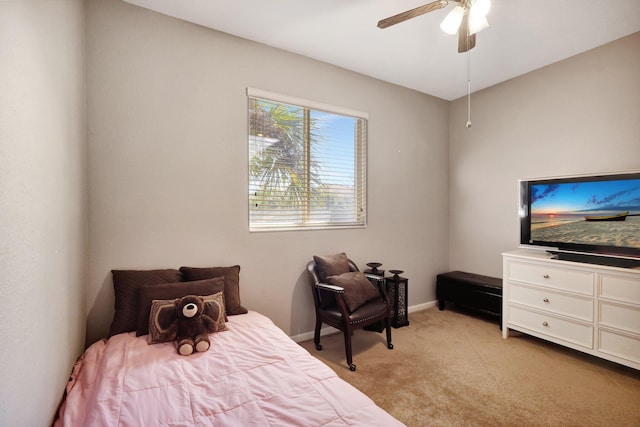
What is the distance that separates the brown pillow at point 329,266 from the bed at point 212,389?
1.03m

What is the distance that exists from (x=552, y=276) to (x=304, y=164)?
257 cm

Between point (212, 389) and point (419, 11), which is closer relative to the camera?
point (212, 389)

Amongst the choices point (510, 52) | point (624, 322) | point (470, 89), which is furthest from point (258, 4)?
point (624, 322)

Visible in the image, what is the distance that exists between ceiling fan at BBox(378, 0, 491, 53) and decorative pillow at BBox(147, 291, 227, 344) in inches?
85.4

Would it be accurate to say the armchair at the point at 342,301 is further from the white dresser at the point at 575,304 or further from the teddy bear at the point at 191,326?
the white dresser at the point at 575,304

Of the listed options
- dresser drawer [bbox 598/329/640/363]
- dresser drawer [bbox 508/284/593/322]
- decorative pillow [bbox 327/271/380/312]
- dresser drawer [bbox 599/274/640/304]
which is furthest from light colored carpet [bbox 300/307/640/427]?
dresser drawer [bbox 599/274/640/304]

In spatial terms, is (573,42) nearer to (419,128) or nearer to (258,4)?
(419,128)

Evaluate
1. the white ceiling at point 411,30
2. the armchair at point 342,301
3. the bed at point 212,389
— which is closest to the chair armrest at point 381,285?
the armchair at point 342,301

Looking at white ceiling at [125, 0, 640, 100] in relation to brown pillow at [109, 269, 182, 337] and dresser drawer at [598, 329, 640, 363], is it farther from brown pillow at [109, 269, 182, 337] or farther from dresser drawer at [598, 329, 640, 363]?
dresser drawer at [598, 329, 640, 363]

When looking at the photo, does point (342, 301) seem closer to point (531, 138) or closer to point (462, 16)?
point (462, 16)

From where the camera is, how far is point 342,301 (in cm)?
250

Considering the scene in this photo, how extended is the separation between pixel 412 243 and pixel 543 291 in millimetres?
1467

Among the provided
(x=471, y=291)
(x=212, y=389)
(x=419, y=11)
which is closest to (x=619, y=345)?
(x=471, y=291)

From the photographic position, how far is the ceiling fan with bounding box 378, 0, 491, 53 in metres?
1.78
